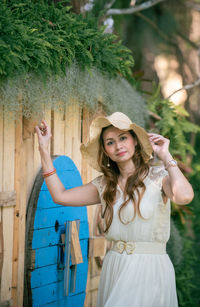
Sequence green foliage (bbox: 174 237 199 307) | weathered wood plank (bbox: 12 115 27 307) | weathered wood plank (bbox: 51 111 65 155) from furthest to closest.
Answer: green foliage (bbox: 174 237 199 307), weathered wood plank (bbox: 51 111 65 155), weathered wood plank (bbox: 12 115 27 307)

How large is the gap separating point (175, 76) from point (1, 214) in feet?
22.6

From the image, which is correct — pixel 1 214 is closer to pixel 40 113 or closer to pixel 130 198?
pixel 40 113

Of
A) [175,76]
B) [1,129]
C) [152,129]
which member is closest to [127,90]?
[152,129]

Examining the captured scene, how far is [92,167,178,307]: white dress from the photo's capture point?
3025mm

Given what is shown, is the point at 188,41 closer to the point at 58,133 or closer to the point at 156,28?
the point at 156,28

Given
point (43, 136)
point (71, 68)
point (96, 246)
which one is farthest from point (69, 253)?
point (71, 68)

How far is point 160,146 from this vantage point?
320cm

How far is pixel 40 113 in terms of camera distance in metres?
3.82

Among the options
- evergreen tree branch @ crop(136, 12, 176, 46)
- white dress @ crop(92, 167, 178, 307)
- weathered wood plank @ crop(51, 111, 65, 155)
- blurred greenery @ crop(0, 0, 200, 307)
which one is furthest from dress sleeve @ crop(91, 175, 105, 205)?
evergreen tree branch @ crop(136, 12, 176, 46)

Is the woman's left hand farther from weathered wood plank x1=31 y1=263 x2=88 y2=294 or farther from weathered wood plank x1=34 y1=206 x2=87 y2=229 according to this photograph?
weathered wood plank x1=31 y1=263 x2=88 y2=294

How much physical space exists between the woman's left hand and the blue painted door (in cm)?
116

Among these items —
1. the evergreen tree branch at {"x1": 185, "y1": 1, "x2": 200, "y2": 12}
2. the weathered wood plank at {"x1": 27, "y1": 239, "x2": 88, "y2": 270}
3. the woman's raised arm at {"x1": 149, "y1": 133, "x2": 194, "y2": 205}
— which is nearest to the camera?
the woman's raised arm at {"x1": 149, "y1": 133, "x2": 194, "y2": 205}

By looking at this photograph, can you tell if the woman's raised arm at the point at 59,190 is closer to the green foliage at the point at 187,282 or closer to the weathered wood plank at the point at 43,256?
the weathered wood plank at the point at 43,256

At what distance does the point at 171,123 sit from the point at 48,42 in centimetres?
288
